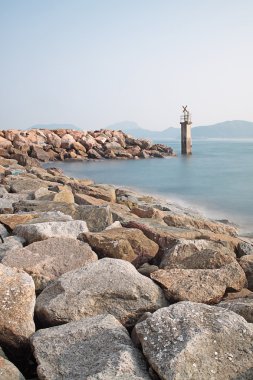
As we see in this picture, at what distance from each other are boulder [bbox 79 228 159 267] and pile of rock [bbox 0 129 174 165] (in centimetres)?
2194

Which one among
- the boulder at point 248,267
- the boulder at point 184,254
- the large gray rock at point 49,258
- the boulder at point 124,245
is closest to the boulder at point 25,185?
the boulder at point 124,245

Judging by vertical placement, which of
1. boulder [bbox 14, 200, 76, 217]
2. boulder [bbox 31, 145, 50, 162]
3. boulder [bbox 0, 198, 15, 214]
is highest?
boulder [bbox 14, 200, 76, 217]

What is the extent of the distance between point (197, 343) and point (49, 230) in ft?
7.20

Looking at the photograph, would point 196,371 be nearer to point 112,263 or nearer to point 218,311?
point 218,311

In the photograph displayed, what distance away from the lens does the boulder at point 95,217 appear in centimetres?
496

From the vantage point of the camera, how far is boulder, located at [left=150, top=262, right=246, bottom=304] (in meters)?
3.16

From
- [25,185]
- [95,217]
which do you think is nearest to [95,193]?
[25,185]

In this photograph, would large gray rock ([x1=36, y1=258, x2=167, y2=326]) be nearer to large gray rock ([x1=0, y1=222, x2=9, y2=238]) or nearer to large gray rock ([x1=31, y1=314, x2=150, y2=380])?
large gray rock ([x1=31, y1=314, x2=150, y2=380])

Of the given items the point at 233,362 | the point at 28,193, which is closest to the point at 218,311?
the point at 233,362

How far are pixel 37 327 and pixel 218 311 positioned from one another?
3.96ft

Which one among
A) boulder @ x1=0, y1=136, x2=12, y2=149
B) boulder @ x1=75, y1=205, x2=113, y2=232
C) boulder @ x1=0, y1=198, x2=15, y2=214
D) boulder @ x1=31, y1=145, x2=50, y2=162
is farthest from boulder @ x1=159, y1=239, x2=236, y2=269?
boulder @ x1=0, y1=136, x2=12, y2=149

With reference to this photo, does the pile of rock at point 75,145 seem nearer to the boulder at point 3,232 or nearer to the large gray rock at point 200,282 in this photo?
the boulder at point 3,232

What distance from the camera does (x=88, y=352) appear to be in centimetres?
244

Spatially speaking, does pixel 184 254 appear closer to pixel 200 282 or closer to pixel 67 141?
pixel 200 282
